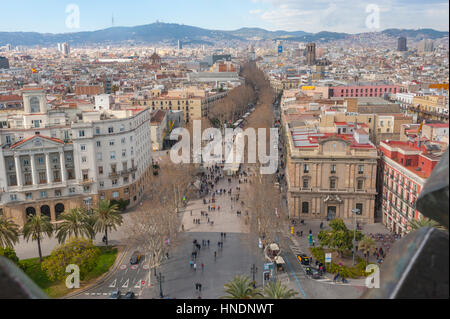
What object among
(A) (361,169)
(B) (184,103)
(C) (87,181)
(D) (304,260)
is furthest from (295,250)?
(B) (184,103)

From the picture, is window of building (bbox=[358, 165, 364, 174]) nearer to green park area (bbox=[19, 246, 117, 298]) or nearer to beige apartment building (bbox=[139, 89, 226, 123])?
green park area (bbox=[19, 246, 117, 298])

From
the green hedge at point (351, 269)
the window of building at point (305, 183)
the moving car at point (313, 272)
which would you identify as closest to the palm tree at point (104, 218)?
the moving car at point (313, 272)

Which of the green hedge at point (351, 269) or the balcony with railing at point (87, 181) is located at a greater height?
the balcony with railing at point (87, 181)

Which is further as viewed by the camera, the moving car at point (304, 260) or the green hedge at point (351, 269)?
the moving car at point (304, 260)

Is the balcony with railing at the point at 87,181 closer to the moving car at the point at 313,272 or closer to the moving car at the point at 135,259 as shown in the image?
the moving car at the point at 135,259

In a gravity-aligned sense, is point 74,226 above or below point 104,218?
above

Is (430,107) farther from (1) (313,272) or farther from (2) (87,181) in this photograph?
(2) (87,181)

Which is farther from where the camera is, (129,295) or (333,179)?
(333,179)

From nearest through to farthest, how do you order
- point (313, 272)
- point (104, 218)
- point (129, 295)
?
1. point (129, 295)
2. point (313, 272)
3. point (104, 218)
